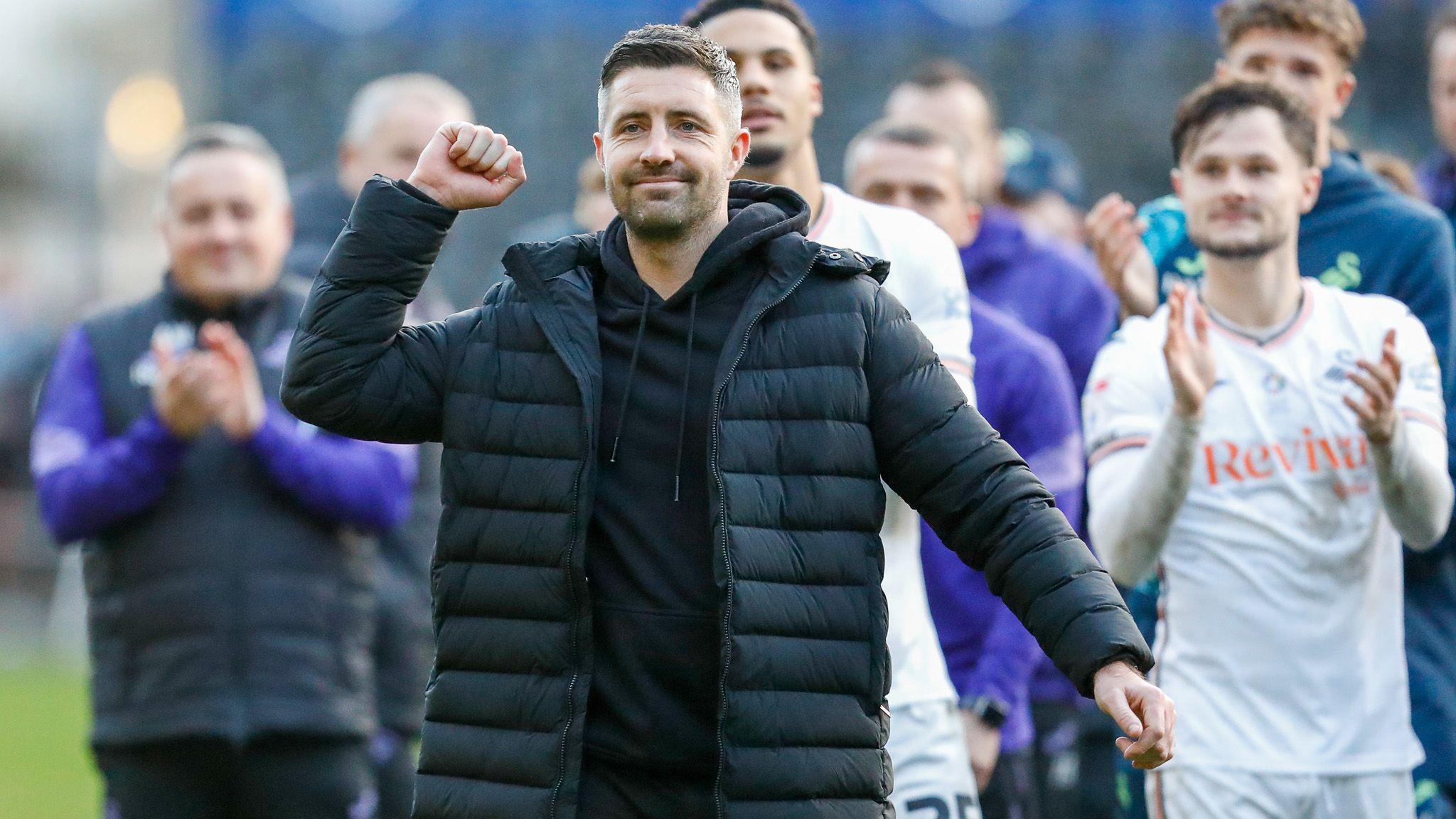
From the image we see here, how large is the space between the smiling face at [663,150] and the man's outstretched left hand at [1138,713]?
1.17m

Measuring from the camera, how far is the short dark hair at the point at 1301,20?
5.70 meters

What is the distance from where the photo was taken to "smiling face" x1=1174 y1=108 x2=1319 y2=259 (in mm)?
5016

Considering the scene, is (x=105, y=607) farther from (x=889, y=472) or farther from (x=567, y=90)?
(x=567, y=90)

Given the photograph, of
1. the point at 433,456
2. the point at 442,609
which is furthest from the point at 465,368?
the point at 433,456

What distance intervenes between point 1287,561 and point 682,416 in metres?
1.78

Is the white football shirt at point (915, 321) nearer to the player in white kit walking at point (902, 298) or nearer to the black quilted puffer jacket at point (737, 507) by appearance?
the player in white kit walking at point (902, 298)

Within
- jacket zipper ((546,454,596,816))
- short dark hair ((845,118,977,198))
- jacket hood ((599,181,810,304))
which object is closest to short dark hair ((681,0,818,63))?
short dark hair ((845,118,977,198))

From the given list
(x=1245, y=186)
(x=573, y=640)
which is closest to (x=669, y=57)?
(x=573, y=640)

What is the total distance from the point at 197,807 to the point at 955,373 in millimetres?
2555

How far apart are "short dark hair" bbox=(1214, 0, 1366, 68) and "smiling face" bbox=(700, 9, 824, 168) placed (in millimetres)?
1331

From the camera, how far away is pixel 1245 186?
5.03m

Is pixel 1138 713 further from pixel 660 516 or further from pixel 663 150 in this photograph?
pixel 663 150

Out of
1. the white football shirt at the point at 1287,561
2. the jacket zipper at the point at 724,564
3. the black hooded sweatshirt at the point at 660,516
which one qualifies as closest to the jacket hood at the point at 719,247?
the black hooded sweatshirt at the point at 660,516

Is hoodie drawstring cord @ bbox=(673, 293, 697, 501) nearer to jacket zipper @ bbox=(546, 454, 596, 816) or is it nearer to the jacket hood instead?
the jacket hood
